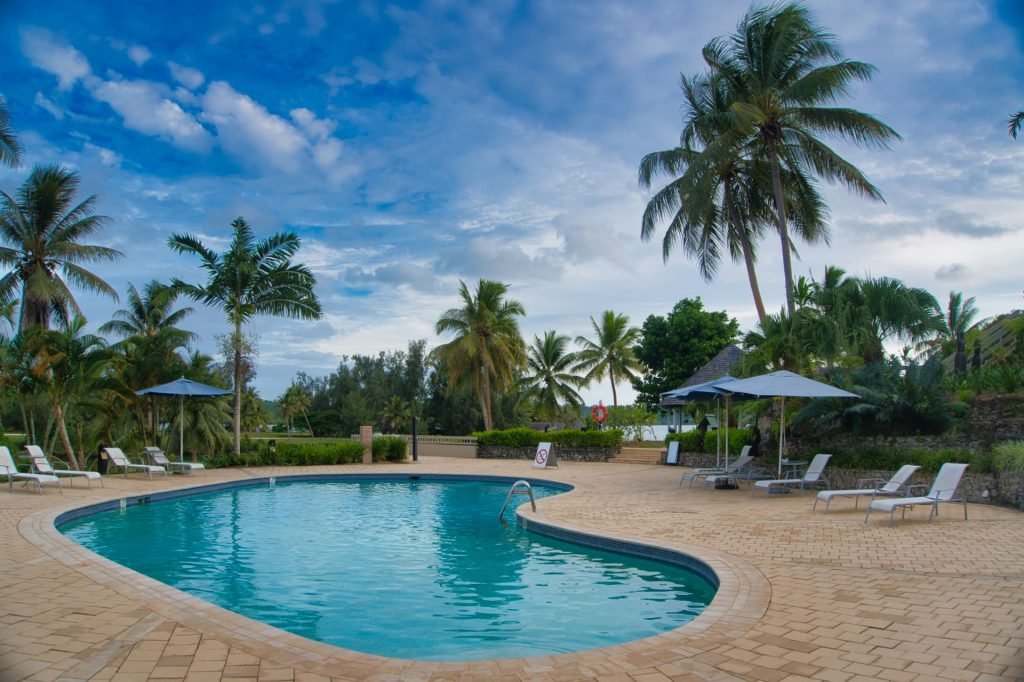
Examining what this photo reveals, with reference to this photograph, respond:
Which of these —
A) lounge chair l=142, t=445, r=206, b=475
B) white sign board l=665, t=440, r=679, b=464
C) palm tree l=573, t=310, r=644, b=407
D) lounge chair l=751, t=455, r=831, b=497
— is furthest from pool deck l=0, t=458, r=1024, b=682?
palm tree l=573, t=310, r=644, b=407

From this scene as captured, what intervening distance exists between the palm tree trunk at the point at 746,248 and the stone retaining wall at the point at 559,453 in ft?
30.5

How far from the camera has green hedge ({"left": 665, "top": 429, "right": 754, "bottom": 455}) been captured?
71.3ft

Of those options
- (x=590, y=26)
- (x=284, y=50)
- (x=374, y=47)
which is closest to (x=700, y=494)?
(x=590, y=26)

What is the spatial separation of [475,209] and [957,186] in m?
12.6

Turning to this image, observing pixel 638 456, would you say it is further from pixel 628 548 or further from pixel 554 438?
pixel 628 548

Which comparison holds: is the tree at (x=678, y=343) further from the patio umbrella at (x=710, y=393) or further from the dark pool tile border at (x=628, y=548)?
the dark pool tile border at (x=628, y=548)

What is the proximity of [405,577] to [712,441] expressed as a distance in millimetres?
16019

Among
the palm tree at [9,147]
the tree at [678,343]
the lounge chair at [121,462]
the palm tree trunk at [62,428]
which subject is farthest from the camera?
the tree at [678,343]

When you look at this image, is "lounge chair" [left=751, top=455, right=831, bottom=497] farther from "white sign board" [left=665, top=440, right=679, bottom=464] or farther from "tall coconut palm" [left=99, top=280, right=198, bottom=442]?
"tall coconut palm" [left=99, top=280, right=198, bottom=442]

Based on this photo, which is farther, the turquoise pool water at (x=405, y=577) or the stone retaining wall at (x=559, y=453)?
the stone retaining wall at (x=559, y=453)

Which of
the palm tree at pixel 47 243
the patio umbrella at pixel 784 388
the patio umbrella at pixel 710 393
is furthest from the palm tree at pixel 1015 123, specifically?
the palm tree at pixel 47 243

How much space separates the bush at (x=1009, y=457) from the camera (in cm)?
1085

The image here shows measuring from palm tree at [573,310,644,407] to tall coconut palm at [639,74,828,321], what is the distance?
1641 centimetres

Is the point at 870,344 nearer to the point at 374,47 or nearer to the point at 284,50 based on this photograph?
the point at 374,47
